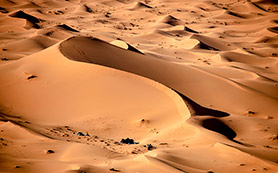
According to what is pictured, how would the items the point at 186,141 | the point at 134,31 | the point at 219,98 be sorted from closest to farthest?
the point at 186,141, the point at 219,98, the point at 134,31

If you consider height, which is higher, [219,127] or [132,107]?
[132,107]

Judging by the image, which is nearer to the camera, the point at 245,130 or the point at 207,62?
the point at 245,130

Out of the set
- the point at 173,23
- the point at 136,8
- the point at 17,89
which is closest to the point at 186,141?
the point at 17,89

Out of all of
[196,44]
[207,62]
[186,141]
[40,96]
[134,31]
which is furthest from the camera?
[134,31]

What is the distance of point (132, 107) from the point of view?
7289 mm

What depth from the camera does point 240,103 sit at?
837cm

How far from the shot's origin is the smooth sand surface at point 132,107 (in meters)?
4.74

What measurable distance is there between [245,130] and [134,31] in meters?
13.1

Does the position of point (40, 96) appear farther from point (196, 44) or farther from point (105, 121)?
point (196, 44)

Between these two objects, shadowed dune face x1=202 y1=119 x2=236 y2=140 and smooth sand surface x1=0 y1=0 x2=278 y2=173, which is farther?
shadowed dune face x1=202 y1=119 x2=236 y2=140

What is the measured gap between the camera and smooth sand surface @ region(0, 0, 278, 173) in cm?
474

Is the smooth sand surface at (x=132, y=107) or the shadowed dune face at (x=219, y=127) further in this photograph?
the shadowed dune face at (x=219, y=127)

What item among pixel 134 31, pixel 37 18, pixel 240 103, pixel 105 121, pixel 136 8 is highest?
pixel 136 8

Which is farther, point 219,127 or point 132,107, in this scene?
point 132,107
